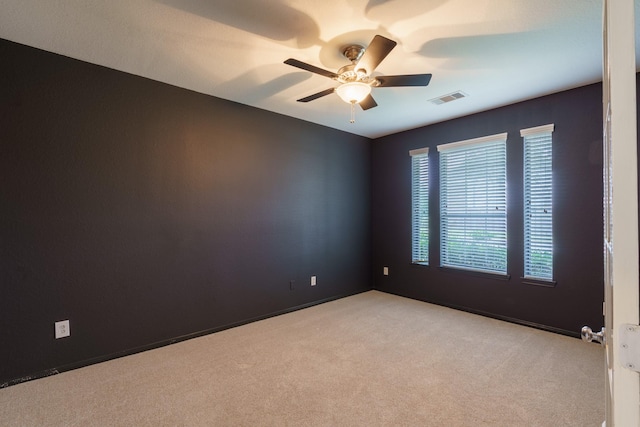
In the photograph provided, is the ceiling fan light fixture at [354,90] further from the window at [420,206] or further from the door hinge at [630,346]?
the window at [420,206]

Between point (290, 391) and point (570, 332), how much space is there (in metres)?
2.92

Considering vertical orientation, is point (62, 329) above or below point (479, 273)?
below

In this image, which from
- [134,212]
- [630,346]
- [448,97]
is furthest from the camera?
[448,97]

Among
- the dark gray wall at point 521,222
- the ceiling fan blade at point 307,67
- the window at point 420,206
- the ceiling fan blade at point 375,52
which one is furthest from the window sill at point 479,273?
the ceiling fan blade at point 307,67

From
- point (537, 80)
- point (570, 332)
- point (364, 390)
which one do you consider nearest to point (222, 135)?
point (364, 390)

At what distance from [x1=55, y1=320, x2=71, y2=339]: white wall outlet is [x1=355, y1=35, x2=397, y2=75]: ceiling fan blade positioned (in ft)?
9.94

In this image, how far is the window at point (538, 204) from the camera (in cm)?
339

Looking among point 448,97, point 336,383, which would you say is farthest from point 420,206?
Answer: point 336,383

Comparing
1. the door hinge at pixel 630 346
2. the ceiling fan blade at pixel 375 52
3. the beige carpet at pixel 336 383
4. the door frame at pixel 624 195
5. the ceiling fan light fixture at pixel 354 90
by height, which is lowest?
the beige carpet at pixel 336 383

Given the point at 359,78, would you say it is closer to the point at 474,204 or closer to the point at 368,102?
the point at 368,102

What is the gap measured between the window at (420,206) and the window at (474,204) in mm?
241

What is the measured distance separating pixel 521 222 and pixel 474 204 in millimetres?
576

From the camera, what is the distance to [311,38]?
7.53ft

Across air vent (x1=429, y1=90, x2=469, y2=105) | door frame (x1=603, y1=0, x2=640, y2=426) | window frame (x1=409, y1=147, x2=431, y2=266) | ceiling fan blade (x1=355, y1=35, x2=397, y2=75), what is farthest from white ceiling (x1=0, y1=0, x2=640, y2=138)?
door frame (x1=603, y1=0, x2=640, y2=426)
